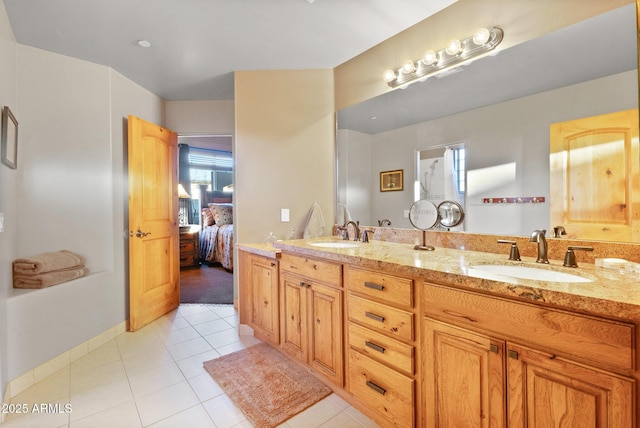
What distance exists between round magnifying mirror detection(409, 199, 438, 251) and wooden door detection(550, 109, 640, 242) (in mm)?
623

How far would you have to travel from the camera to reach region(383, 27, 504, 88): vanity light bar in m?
1.67

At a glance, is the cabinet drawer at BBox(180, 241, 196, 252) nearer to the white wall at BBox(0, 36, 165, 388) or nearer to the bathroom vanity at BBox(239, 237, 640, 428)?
the white wall at BBox(0, 36, 165, 388)

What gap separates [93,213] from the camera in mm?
2564

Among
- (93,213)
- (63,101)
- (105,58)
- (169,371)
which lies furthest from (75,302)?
(105,58)

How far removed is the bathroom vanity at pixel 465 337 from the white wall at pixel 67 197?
5.93 feet

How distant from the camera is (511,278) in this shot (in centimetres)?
105

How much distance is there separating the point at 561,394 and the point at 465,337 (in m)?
0.31

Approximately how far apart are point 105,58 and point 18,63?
575 mm

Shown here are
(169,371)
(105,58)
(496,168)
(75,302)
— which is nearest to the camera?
(496,168)

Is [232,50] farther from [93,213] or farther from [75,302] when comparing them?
[75,302]

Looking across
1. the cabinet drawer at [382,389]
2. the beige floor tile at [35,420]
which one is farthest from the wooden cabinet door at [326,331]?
the beige floor tile at [35,420]

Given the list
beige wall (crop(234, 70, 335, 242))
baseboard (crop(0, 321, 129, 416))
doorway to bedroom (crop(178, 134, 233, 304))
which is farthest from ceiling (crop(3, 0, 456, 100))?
baseboard (crop(0, 321, 129, 416))

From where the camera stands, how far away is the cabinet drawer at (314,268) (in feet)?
5.59

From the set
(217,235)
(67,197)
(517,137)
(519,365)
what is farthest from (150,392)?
(217,235)
